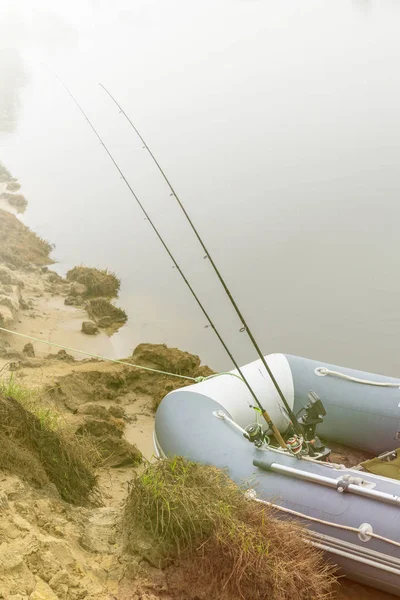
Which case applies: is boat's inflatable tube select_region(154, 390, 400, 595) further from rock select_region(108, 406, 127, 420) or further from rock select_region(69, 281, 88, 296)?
rock select_region(69, 281, 88, 296)

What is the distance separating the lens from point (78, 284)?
10.0 meters

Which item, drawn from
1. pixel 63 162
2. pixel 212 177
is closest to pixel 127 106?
pixel 63 162

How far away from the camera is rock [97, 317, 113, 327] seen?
29.8 ft

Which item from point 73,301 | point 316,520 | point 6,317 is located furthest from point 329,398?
point 73,301

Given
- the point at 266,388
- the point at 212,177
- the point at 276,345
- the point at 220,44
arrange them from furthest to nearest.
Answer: the point at 220,44 < the point at 212,177 < the point at 276,345 < the point at 266,388

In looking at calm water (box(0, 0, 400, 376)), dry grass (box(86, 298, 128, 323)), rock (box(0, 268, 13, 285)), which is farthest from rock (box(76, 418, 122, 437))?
rock (box(0, 268, 13, 285))

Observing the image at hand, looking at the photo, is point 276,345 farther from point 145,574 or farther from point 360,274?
point 145,574

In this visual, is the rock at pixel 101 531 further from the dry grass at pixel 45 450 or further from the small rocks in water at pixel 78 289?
the small rocks in water at pixel 78 289

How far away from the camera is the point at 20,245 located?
11445 millimetres

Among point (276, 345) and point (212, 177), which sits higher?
point (212, 177)

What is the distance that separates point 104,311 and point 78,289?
68 centimetres

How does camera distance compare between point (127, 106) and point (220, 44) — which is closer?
point (127, 106)

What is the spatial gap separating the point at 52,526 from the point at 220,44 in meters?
21.6

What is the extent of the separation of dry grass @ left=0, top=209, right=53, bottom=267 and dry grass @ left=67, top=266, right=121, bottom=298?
2.54 feet
